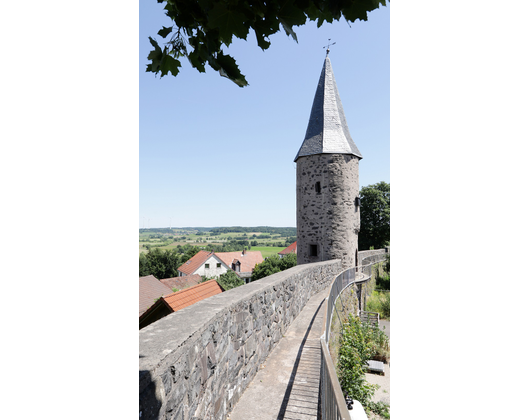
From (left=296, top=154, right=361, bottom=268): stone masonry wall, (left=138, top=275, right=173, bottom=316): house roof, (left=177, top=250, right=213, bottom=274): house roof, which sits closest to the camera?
(left=296, top=154, right=361, bottom=268): stone masonry wall

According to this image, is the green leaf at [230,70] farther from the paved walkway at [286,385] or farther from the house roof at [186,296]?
the house roof at [186,296]

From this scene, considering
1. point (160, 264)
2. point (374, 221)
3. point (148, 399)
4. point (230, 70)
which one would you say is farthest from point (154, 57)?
point (160, 264)

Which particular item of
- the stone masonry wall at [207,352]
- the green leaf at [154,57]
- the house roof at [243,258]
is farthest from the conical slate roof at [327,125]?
the house roof at [243,258]

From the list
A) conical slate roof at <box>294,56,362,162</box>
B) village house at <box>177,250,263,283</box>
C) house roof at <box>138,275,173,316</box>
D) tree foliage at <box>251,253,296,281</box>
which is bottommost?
village house at <box>177,250,263,283</box>

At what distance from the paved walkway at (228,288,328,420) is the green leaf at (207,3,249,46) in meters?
3.40

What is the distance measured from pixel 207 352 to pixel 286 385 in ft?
5.18

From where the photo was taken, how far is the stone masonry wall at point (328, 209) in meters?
14.1

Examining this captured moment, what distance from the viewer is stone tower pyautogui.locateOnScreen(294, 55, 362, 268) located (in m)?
14.1

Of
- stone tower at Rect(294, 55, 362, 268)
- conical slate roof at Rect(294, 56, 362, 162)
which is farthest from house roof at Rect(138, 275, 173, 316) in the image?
conical slate roof at Rect(294, 56, 362, 162)

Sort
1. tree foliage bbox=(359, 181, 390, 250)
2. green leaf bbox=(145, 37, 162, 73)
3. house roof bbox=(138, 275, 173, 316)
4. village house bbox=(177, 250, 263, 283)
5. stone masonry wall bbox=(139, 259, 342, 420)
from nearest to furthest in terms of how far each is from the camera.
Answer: stone masonry wall bbox=(139, 259, 342, 420) < green leaf bbox=(145, 37, 162, 73) < house roof bbox=(138, 275, 173, 316) < tree foliage bbox=(359, 181, 390, 250) < village house bbox=(177, 250, 263, 283)

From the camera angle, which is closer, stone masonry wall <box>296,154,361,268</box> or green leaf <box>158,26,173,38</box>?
green leaf <box>158,26,173,38</box>

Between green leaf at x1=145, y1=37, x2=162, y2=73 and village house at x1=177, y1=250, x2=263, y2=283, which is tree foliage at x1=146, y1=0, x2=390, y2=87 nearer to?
green leaf at x1=145, y1=37, x2=162, y2=73

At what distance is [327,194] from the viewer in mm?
14320
